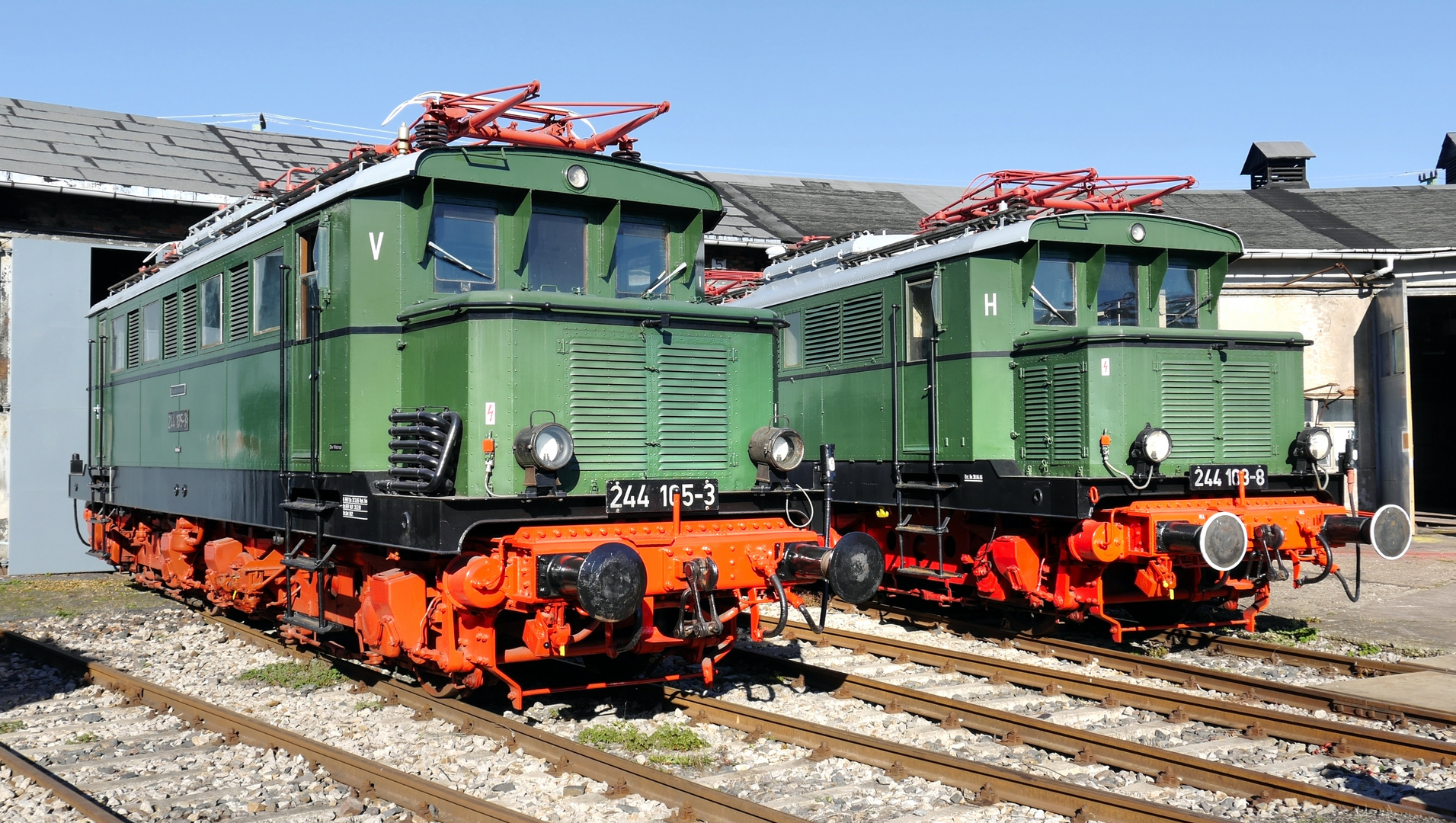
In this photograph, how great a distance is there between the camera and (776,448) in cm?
774

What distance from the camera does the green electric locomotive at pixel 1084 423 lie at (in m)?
9.58

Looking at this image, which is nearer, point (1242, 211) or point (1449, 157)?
point (1242, 211)

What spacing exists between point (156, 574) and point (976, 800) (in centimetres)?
1080

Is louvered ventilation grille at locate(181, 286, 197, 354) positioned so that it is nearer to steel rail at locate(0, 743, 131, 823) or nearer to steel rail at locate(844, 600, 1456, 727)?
steel rail at locate(0, 743, 131, 823)

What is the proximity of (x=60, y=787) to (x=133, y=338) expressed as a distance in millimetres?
7759

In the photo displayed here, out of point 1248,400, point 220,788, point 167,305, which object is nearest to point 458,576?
point 220,788

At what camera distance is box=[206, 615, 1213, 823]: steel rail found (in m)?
5.36

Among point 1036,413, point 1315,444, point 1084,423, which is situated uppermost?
point 1036,413

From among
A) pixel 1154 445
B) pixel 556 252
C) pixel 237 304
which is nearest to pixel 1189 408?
pixel 1154 445

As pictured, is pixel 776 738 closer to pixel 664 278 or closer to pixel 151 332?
pixel 664 278

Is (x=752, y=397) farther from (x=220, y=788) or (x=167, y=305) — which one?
(x=167, y=305)

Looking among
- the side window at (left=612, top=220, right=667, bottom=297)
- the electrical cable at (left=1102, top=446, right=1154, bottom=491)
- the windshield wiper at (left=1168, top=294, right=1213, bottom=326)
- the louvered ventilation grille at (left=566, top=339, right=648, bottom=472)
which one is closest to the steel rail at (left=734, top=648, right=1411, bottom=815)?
the louvered ventilation grille at (left=566, top=339, right=648, bottom=472)

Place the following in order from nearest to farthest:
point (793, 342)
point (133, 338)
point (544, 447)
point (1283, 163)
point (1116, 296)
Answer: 1. point (544, 447)
2. point (1116, 296)
3. point (133, 338)
4. point (793, 342)
5. point (1283, 163)

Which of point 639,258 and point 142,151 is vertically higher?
point 142,151
